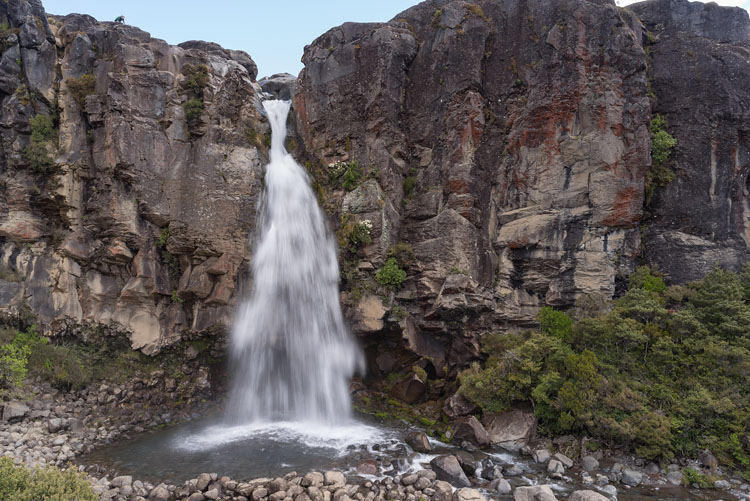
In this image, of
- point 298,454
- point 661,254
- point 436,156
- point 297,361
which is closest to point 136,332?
point 297,361

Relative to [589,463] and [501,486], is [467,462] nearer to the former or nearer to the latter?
[501,486]

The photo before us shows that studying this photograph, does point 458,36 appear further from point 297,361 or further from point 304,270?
point 297,361

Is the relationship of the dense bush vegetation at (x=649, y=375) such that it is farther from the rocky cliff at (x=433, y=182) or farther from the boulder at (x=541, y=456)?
the rocky cliff at (x=433, y=182)

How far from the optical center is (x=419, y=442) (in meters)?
14.5

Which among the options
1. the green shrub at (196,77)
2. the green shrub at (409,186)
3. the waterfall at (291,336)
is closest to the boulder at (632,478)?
the waterfall at (291,336)

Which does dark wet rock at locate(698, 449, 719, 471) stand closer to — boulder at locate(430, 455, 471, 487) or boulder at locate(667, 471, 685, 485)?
boulder at locate(667, 471, 685, 485)

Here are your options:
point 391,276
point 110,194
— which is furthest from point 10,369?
point 391,276

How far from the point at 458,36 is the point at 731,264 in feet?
58.0

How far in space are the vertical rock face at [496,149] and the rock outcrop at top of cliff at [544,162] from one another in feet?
0.23

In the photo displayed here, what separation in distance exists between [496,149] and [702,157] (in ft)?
31.2

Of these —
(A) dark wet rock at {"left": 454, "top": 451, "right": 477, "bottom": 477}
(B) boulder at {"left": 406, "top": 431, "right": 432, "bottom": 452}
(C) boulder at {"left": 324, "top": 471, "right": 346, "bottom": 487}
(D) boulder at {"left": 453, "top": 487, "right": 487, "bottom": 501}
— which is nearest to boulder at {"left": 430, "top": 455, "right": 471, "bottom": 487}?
(A) dark wet rock at {"left": 454, "top": 451, "right": 477, "bottom": 477}

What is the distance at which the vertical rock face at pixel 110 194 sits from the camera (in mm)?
18797

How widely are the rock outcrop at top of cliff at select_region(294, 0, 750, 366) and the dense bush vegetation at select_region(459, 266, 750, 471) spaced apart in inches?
116

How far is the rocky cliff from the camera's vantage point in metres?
18.9
